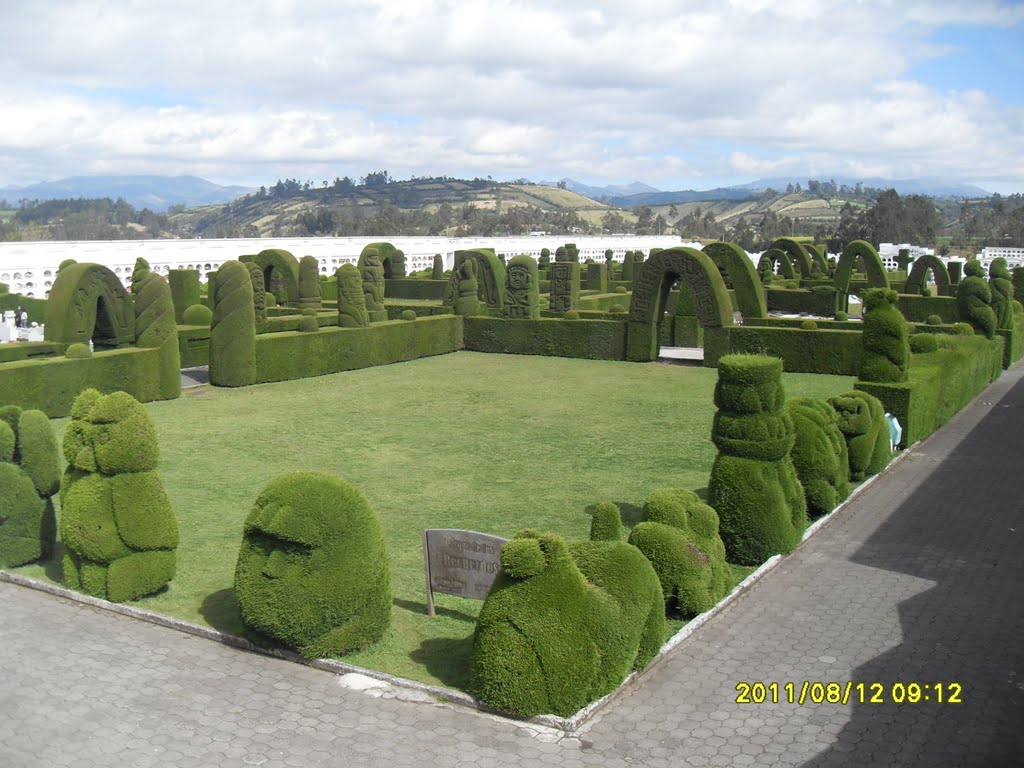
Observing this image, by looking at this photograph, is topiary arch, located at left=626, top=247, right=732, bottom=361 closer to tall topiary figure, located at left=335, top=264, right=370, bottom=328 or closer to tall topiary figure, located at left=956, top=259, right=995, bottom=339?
tall topiary figure, located at left=956, top=259, right=995, bottom=339

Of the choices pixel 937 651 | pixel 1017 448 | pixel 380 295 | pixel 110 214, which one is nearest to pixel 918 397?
pixel 1017 448

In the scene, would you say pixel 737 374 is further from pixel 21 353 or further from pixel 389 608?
pixel 21 353

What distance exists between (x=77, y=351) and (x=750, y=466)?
14308 mm

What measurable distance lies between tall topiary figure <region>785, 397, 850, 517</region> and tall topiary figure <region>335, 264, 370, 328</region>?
1571 cm

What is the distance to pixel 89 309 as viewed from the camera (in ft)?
67.4

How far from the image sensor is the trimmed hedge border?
1112 inches

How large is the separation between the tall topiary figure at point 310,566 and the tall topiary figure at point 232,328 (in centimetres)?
1490

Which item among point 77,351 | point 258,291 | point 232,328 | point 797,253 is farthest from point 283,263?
point 797,253

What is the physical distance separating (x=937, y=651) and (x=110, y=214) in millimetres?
158986

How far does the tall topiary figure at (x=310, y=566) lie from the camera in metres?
8.15

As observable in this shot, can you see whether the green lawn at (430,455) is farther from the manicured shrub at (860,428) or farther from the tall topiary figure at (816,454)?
the manicured shrub at (860,428)
